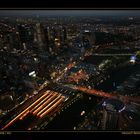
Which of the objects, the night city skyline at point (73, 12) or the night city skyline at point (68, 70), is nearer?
the night city skyline at point (73, 12)

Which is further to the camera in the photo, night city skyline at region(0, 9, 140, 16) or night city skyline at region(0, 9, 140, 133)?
night city skyline at region(0, 9, 140, 133)

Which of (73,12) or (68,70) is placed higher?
(73,12)

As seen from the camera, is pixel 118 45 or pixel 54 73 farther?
pixel 54 73

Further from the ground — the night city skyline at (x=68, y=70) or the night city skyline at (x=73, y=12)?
the night city skyline at (x=73, y=12)

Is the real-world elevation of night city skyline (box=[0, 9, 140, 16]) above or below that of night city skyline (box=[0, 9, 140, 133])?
above

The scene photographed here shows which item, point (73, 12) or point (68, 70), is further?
point (68, 70)
